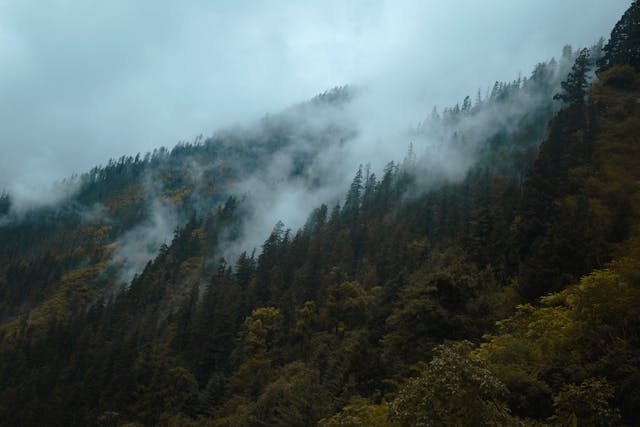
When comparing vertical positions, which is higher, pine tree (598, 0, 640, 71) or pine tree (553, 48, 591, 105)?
pine tree (598, 0, 640, 71)

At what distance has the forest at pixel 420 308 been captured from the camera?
16969 mm

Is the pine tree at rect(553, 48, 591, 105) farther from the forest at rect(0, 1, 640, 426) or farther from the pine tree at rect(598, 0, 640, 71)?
the pine tree at rect(598, 0, 640, 71)

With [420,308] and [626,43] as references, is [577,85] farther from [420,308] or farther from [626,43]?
[420,308]

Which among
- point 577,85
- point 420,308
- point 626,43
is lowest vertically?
point 420,308

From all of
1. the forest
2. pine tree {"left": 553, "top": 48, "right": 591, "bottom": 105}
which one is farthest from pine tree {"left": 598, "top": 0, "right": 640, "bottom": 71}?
pine tree {"left": 553, "top": 48, "right": 591, "bottom": 105}

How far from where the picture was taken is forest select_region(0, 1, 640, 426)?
55.7 feet

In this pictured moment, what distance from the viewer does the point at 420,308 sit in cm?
2983

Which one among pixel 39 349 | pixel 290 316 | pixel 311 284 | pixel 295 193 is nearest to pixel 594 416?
pixel 290 316

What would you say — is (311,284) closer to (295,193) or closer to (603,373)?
(603,373)

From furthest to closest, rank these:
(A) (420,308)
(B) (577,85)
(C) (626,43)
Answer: (C) (626,43) < (B) (577,85) < (A) (420,308)

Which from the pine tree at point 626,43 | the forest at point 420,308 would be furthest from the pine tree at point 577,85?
the pine tree at point 626,43

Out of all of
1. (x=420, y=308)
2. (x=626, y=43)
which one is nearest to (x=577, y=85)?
(x=626, y=43)

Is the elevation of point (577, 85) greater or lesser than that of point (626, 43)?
lesser

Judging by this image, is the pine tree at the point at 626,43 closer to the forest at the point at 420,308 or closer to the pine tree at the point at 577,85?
the forest at the point at 420,308
